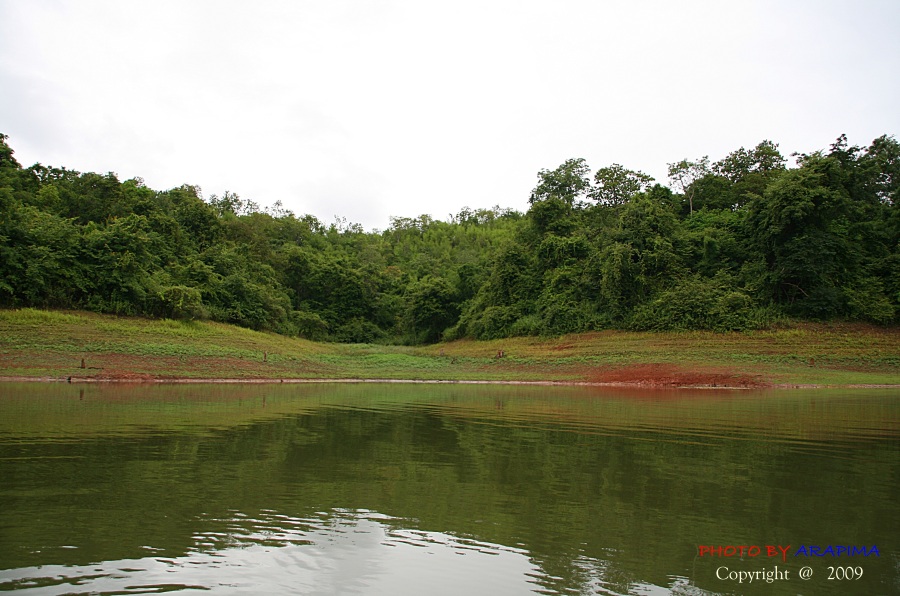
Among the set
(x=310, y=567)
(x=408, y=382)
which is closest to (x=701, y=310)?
(x=408, y=382)

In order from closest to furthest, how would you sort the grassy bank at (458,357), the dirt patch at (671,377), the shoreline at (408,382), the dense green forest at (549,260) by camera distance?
the shoreline at (408,382)
the grassy bank at (458,357)
the dirt patch at (671,377)
the dense green forest at (549,260)

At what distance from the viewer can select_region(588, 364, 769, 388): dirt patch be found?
3294cm

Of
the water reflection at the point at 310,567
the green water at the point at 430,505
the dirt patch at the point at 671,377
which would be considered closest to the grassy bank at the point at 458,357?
the dirt patch at the point at 671,377

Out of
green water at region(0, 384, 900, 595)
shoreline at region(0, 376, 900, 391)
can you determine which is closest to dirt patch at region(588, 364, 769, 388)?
shoreline at region(0, 376, 900, 391)

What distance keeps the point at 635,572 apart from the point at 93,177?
71.1m

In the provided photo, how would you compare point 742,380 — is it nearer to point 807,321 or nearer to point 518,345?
point 807,321

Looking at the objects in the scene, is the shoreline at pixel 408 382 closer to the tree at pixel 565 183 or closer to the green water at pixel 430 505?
the green water at pixel 430 505

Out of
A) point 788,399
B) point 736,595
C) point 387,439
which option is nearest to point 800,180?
point 788,399

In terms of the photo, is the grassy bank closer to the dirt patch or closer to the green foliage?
the dirt patch

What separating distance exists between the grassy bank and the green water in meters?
18.1

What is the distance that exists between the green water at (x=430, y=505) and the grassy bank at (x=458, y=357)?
1810cm

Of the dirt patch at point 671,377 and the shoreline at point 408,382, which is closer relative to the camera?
the shoreline at point 408,382

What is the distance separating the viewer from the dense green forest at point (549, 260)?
44.9m

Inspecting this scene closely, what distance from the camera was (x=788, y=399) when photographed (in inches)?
960
